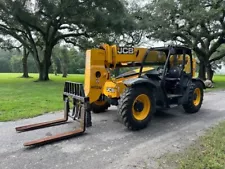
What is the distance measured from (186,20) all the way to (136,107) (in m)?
13.4

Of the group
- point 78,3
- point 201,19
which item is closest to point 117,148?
point 78,3

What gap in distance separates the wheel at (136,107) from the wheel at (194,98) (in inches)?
65.6

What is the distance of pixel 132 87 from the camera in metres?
4.96

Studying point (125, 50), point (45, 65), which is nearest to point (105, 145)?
point (125, 50)

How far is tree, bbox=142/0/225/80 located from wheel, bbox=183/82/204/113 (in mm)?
9804

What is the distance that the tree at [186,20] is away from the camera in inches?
607

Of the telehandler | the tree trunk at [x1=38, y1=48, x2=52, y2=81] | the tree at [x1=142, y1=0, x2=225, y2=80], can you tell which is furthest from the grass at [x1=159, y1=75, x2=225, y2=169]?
the tree trunk at [x1=38, y1=48, x2=52, y2=81]

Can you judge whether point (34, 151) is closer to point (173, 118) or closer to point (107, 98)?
point (107, 98)

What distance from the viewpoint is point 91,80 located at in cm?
554

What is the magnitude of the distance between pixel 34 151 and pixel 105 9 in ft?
44.7

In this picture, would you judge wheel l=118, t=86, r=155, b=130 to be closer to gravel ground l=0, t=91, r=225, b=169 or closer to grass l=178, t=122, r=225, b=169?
gravel ground l=0, t=91, r=225, b=169

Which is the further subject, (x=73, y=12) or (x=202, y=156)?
(x=73, y=12)

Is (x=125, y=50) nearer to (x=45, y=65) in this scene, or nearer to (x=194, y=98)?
(x=194, y=98)

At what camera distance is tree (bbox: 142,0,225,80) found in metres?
15.4
